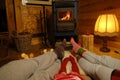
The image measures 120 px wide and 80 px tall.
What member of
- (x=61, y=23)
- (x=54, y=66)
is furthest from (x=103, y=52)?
(x=54, y=66)

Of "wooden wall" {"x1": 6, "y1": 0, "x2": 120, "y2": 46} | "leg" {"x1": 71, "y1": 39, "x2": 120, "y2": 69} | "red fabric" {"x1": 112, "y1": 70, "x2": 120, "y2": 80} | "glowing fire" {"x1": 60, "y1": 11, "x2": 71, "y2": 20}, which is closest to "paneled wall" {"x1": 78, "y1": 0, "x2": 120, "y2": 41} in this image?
"wooden wall" {"x1": 6, "y1": 0, "x2": 120, "y2": 46}

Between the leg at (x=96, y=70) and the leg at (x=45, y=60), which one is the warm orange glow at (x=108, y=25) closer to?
the leg at (x=96, y=70)

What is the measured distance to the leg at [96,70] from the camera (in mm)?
712

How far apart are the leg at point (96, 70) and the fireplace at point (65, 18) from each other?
105 cm

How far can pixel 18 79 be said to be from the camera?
2.31 feet

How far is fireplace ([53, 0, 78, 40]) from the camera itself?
2111 millimetres

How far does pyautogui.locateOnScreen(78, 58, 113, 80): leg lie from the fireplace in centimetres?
105

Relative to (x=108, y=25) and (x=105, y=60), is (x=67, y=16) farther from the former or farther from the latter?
(x=105, y=60)

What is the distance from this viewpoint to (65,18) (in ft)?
7.18

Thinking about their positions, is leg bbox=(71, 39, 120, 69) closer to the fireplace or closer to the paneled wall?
the paneled wall

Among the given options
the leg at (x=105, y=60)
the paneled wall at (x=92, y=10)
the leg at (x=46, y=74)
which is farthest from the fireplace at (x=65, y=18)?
the leg at (x=46, y=74)

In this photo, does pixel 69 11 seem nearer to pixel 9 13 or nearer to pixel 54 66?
pixel 9 13

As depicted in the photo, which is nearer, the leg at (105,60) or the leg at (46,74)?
the leg at (46,74)

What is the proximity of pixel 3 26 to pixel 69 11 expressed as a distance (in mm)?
1175
